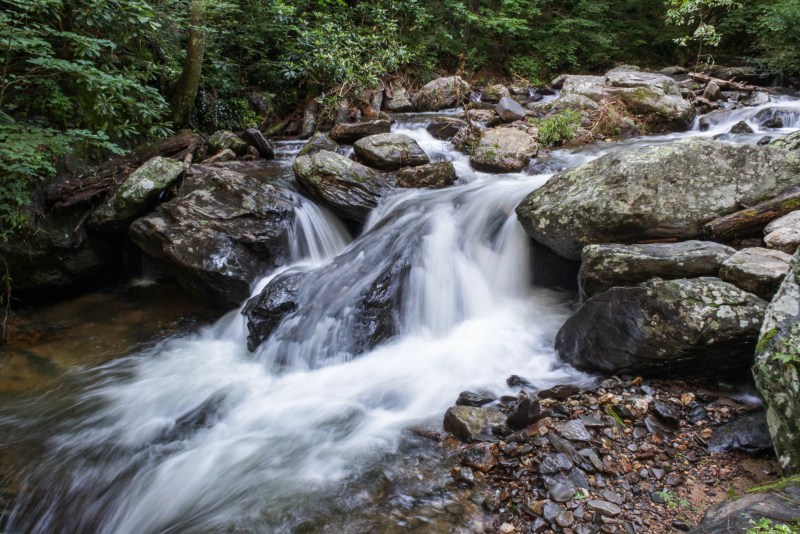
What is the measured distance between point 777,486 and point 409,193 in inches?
225

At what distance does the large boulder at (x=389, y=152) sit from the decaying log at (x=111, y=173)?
2.83 m

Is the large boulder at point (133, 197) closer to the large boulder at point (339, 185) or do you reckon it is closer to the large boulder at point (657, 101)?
the large boulder at point (339, 185)

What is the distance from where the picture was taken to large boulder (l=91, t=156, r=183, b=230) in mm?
6152

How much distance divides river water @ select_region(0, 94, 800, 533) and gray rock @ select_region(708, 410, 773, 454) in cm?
120

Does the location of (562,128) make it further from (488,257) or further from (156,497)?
(156,497)

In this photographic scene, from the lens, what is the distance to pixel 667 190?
15.1ft

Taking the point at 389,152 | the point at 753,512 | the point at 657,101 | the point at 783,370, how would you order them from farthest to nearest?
the point at 657,101 → the point at 389,152 → the point at 783,370 → the point at 753,512

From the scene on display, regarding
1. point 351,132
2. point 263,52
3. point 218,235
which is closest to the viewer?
point 218,235

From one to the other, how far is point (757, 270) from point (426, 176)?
4.79 m

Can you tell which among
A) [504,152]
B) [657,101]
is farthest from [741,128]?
[504,152]

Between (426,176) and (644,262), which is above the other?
(426,176)

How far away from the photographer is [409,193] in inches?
283

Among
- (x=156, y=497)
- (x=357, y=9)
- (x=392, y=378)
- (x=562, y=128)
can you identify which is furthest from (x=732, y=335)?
(x=357, y=9)

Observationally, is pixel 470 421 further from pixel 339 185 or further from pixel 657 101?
pixel 657 101
